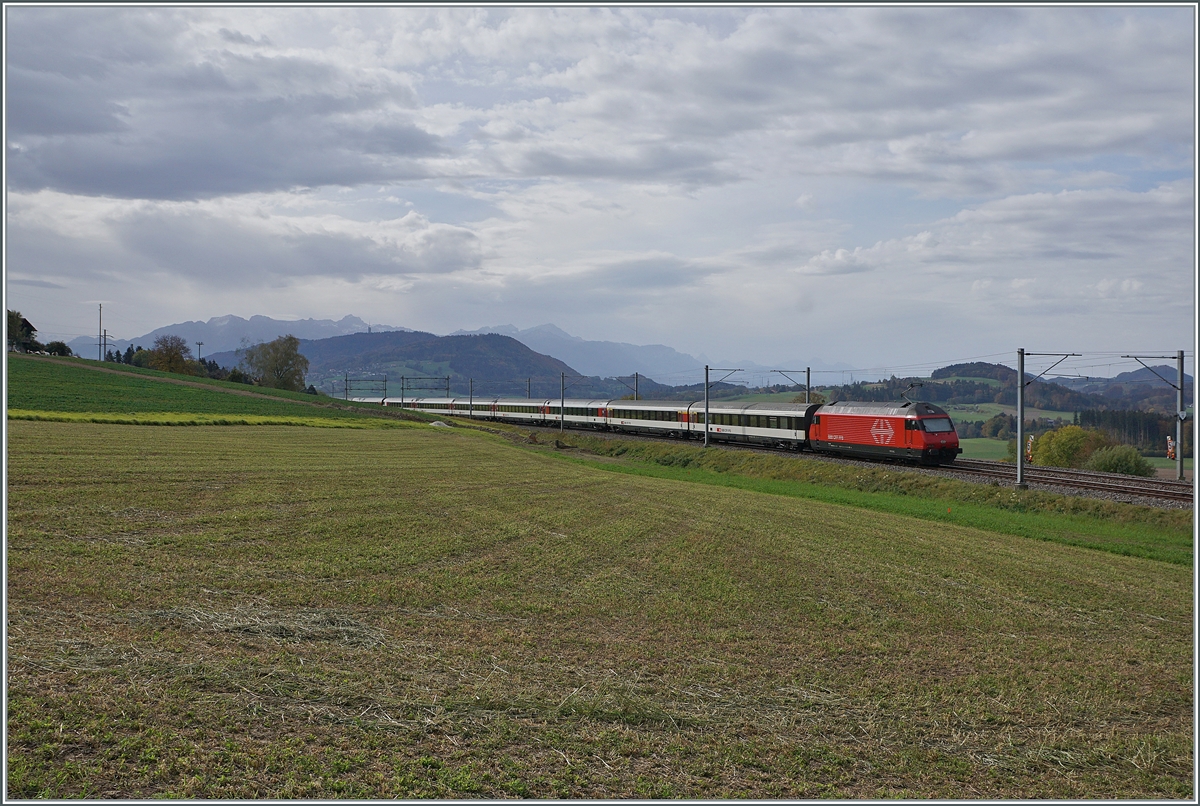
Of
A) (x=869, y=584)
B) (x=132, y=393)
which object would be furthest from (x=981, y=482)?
(x=132, y=393)

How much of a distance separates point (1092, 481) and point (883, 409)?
12158mm

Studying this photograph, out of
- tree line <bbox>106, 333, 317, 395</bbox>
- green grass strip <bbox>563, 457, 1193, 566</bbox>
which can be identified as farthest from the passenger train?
tree line <bbox>106, 333, 317, 395</bbox>

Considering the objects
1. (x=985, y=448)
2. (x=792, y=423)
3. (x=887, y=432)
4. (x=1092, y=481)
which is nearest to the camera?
(x=1092, y=481)

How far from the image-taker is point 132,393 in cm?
6350

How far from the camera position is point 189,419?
50.2 meters

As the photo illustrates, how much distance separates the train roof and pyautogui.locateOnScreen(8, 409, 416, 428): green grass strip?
119ft

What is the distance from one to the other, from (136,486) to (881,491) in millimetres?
33262

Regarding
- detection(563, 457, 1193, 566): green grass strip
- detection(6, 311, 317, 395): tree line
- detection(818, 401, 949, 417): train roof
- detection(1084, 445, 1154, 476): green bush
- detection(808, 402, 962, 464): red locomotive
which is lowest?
detection(563, 457, 1193, 566): green grass strip

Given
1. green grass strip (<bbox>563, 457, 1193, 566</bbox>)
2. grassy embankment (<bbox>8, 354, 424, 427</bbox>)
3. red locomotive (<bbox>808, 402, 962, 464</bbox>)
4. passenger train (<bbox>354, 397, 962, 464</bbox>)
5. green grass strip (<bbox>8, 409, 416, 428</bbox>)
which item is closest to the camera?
green grass strip (<bbox>563, 457, 1193, 566</bbox>)

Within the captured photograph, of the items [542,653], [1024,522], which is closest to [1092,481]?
[1024,522]

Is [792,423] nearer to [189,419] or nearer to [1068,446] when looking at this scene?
[1068,446]

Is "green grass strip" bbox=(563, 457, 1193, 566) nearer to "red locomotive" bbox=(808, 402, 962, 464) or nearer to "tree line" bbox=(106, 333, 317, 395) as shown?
"red locomotive" bbox=(808, 402, 962, 464)

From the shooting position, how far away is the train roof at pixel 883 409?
45.5m

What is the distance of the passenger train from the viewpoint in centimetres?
4528
